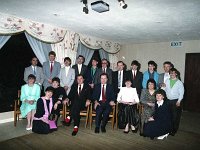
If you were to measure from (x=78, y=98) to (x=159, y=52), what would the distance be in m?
4.54

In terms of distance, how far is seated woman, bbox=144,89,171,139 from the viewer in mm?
3920

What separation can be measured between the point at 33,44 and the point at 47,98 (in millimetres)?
1822

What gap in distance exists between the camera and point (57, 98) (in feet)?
15.5

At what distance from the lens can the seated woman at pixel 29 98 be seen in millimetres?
4410

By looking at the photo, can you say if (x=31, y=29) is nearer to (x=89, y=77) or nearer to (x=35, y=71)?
(x=35, y=71)

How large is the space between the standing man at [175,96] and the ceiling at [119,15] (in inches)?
50.6

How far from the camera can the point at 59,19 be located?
16.1ft

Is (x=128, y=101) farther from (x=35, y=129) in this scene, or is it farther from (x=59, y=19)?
(x=59, y=19)

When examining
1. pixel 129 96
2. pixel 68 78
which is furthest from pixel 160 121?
pixel 68 78

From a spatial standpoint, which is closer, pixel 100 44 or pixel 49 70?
pixel 49 70

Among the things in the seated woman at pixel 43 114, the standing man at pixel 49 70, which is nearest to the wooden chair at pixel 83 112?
the seated woman at pixel 43 114

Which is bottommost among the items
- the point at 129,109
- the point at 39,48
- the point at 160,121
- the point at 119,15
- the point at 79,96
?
the point at 160,121

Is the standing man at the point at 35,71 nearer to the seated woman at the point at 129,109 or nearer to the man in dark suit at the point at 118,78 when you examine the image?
the man in dark suit at the point at 118,78

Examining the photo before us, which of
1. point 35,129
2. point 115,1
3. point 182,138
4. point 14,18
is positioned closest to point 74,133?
point 35,129
